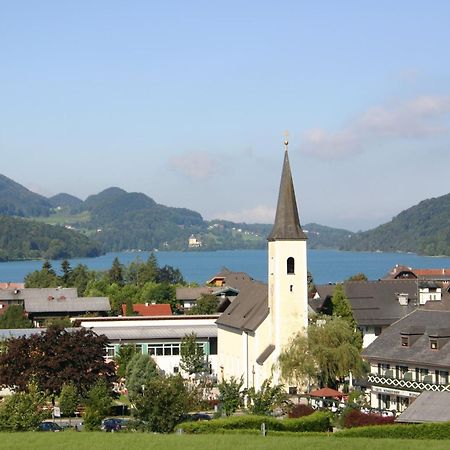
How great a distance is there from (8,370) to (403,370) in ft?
60.6

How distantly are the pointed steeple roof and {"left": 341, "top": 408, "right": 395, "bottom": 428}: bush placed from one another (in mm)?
17377

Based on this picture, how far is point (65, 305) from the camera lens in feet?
316

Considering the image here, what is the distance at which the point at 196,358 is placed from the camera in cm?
6956

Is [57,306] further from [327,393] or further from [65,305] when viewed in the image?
[327,393]

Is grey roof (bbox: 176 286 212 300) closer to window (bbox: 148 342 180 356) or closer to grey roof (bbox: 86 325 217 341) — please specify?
grey roof (bbox: 86 325 217 341)

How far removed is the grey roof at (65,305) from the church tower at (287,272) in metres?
37.8

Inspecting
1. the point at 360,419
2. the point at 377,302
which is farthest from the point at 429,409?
the point at 377,302

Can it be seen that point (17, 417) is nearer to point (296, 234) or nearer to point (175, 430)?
point (175, 430)

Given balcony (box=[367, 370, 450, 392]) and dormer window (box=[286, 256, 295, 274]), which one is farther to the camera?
dormer window (box=[286, 256, 295, 274])

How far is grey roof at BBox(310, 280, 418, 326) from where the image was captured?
6806 cm

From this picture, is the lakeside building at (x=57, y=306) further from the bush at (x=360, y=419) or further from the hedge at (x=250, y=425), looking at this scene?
the hedge at (x=250, y=425)

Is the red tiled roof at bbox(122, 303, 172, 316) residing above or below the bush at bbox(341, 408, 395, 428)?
above

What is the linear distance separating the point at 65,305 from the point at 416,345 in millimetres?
50839

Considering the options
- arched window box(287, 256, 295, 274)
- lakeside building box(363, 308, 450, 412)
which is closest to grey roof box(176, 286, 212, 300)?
arched window box(287, 256, 295, 274)
